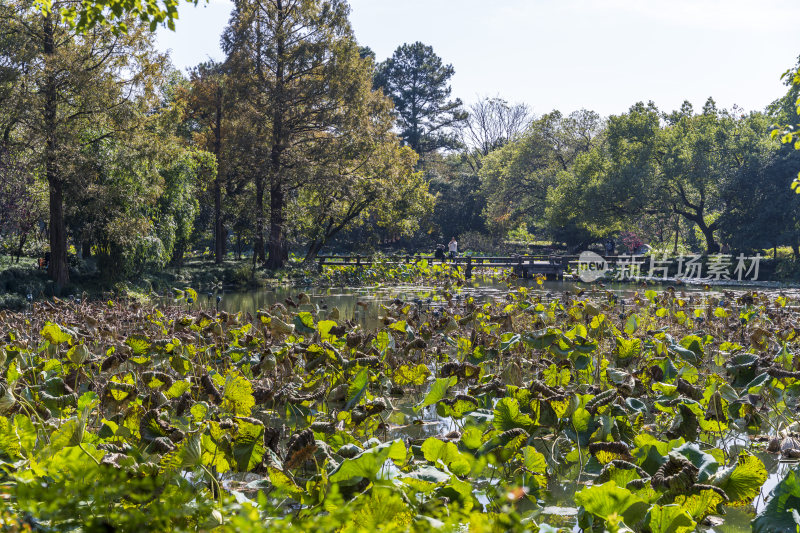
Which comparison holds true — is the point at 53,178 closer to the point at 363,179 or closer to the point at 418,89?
the point at 363,179

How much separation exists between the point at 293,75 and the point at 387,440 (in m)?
18.9

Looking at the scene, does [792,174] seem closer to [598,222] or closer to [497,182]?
[598,222]

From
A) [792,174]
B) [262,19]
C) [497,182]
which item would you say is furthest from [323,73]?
[497,182]

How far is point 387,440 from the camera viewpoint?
12.7ft

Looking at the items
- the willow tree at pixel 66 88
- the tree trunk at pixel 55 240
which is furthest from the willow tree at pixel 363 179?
the tree trunk at pixel 55 240

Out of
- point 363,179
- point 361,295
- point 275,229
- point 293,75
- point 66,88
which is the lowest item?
point 361,295

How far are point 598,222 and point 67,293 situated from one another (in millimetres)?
19534

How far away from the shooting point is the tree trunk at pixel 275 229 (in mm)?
21562

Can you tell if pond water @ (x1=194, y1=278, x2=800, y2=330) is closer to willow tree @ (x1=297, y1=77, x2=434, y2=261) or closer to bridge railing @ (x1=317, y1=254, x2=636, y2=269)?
bridge railing @ (x1=317, y1=254, x2=636, y2=269)

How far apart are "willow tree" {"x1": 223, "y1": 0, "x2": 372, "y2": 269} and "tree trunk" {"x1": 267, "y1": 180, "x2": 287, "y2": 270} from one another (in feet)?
1.66

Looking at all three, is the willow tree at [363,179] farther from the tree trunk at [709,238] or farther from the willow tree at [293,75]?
the tree trunk at [709,238]

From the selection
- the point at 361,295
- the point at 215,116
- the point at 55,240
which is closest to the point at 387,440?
the point at 361,295

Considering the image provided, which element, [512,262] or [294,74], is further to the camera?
[512,262]

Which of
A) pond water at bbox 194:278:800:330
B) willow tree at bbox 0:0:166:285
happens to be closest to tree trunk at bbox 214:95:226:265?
pond water at bbox 194:278:800:330
